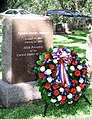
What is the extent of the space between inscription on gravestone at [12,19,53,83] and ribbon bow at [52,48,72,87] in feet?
2.05

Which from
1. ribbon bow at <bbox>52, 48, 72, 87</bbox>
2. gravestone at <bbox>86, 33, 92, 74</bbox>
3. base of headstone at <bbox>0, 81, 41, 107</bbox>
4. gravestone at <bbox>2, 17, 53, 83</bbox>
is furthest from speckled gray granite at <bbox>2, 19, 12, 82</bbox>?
gravestone at <bbox>86, 33, 92, 74</bbox>

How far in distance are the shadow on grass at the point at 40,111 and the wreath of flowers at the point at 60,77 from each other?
18 centimetres

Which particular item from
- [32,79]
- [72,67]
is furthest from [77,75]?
[32,79]

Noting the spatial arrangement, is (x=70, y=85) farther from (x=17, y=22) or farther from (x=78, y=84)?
(x=17, y=22)

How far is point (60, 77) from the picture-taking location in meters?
5.20

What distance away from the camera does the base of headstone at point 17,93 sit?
545 cm

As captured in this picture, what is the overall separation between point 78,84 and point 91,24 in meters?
21.5

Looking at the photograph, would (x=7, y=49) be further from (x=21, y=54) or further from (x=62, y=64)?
(x=62, y=64)

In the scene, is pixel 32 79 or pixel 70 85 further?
pixel 32 79

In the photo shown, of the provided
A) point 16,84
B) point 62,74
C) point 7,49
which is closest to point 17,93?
point 16,84

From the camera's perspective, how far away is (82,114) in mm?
5207

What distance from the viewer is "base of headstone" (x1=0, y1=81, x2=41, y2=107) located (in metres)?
5.45

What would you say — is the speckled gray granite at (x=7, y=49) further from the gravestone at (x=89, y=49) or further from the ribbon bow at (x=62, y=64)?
the gravestone at (x=89, y=49)

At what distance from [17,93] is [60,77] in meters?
0.84
